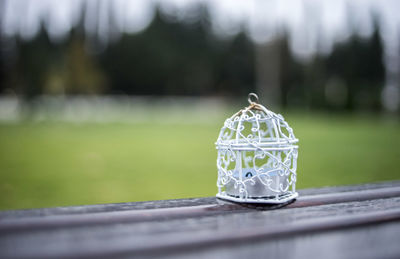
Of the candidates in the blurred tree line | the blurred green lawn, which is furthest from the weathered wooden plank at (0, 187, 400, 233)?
the blurred tree line

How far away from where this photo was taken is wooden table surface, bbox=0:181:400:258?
985 mm

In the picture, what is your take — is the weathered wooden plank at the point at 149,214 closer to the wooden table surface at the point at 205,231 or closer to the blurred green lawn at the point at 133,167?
the wooden table surface at the point at 205,231

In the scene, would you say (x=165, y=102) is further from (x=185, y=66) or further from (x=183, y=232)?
(x=183, y=232)

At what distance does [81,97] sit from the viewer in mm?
21859

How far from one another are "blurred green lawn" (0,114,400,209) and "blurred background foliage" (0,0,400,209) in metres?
0.03

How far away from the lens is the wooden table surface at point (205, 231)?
3.23 ft

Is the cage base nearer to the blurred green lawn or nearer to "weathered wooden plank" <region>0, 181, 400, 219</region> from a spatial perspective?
"weathered wooden plank" <region>0, 181, 400, 219</region>

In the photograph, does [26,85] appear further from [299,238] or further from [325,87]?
[299,238]

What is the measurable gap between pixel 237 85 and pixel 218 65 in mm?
2267

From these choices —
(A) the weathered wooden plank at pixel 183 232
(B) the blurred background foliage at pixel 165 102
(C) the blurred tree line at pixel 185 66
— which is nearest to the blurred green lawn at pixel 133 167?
(B) the blurred background foliage at pixel 165 102

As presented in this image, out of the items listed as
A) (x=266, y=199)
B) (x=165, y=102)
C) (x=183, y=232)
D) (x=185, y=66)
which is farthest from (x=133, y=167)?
(x=185, y=66)

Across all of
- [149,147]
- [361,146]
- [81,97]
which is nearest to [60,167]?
[149,147]

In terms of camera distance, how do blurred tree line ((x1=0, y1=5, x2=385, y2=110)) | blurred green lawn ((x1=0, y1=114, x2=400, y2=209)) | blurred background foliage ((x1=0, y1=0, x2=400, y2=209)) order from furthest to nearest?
1. blurred tree line ((x1=0, y1=5, x2=385, y2=110))
2. blurred background foliage ((x1=0, y1=0, x2=400, y2=209))
3. blurred green lawn ((x1=0, y1=114, x2=400, y2=209))

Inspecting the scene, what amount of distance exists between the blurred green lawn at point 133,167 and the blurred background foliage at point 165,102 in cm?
3
